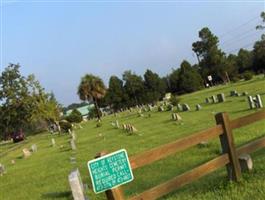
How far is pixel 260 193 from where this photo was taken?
304 inches

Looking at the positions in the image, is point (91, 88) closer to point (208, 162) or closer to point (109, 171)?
point (208, 162)

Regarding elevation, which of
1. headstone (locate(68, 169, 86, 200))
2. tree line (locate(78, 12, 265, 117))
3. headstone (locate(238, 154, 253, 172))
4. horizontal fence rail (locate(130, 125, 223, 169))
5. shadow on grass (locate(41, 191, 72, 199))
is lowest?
shadow on grass (locate(41, 191, 72, 199))

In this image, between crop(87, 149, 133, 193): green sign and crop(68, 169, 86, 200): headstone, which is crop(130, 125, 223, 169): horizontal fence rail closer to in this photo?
crop(87, 149, 133, 193): green sign

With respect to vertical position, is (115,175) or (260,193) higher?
(115,175)

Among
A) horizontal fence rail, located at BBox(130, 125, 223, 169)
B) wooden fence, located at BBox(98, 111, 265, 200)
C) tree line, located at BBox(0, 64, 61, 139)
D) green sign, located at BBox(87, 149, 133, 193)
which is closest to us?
green sign, located at BBox(87, 149, 133, 193)

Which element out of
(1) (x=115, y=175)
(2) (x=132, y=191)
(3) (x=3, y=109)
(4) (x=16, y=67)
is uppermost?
(4) (x=16, y=67)

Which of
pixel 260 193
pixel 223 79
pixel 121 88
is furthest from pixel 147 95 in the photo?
pixel 260 193

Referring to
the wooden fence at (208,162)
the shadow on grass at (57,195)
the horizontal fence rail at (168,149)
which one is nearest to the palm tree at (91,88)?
the shadow on grass at (57,195)

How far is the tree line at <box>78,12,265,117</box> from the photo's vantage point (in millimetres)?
85062

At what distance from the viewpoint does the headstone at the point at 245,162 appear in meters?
8.80

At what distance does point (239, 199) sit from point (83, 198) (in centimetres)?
272

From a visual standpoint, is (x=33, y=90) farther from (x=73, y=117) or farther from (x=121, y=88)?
(x=121, y=88)

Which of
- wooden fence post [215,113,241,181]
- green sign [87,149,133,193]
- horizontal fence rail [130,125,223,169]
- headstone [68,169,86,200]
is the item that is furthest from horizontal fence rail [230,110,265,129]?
headstone [68,169,86,200]

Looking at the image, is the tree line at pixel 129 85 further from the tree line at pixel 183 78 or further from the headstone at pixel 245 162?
the headstone at pixel 245 162
